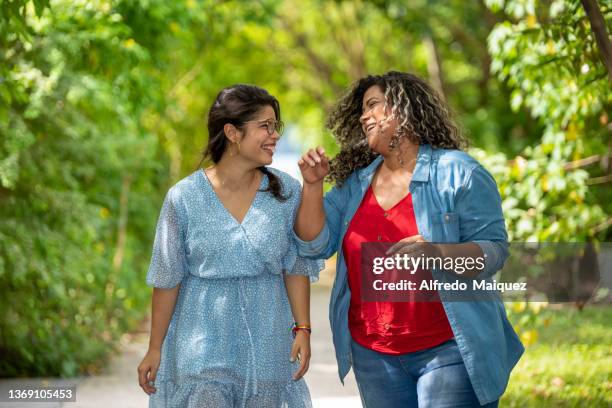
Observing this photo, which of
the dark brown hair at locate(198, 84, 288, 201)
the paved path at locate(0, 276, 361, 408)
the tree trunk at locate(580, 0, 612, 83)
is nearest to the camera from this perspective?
the dark brown hair at locate(198, 84, 288, 201)

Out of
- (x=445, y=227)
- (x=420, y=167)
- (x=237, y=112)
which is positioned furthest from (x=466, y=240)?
(x=237, y=112)

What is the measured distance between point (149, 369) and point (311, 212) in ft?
2.71

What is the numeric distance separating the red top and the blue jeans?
1.4 inches

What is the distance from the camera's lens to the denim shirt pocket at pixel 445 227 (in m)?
3.69

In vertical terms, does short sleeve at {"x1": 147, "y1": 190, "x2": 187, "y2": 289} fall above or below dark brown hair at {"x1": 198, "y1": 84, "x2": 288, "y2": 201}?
below

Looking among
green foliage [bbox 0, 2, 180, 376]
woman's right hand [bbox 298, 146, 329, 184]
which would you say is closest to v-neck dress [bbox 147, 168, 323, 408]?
woman's right hand [bbox 298, 146, 329, 184]

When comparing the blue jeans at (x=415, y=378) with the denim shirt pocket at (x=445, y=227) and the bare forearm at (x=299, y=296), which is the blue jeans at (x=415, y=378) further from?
the denim shirt pocket at (x=445, y=227)

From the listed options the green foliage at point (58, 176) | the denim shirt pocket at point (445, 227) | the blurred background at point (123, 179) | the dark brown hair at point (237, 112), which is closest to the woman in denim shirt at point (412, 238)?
the denim shirt pocket at point (445, 227)

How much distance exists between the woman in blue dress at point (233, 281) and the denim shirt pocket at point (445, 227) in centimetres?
55

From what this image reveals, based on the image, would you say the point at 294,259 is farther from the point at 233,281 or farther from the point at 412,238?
the point at 412,238

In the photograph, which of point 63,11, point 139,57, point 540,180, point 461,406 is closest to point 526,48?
point 540,180

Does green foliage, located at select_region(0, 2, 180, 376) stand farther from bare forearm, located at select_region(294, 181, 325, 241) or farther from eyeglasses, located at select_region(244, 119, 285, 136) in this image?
bare forearm, located at select_region(294, 181, 325, 241)

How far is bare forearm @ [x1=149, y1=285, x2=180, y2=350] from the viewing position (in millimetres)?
3896

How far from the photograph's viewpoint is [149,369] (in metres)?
3.90
